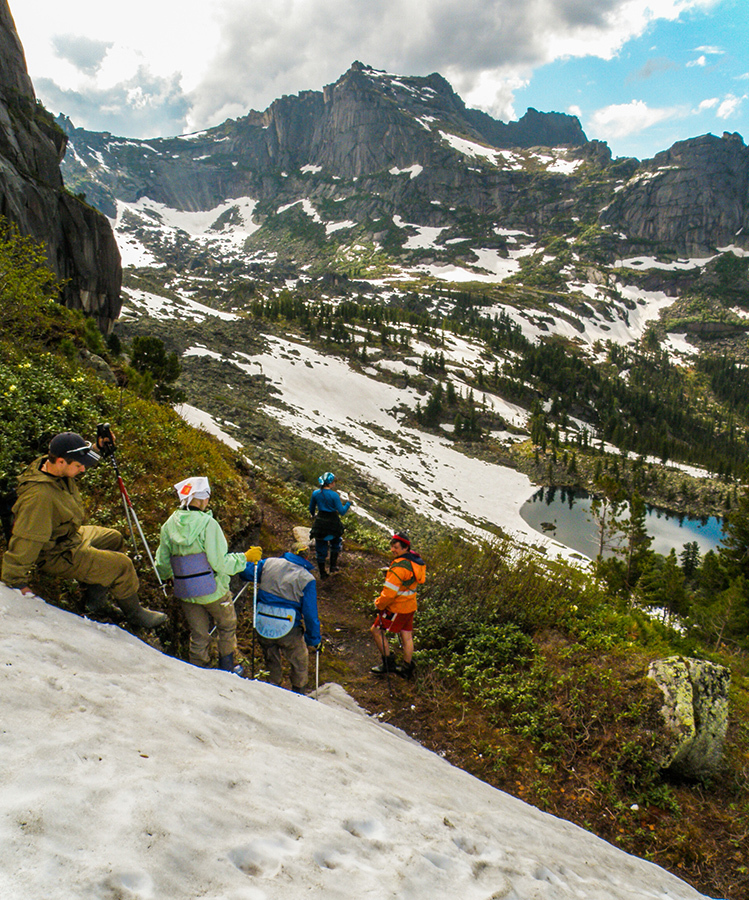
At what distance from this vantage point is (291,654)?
5.80 m

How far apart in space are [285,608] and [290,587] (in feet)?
0.88

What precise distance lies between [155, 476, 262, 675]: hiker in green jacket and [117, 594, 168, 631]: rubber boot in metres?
0.31

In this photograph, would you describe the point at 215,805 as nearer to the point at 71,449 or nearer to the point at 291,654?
the point at 71,449

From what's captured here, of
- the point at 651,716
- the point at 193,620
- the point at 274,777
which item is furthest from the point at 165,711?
the point at 651,716

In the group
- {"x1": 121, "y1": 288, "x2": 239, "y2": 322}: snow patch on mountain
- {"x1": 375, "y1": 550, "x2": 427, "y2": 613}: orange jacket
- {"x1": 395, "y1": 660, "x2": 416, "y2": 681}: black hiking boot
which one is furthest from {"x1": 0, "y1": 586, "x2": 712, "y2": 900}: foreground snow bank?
{"x1": 121, "y1": 288, "x2": 239, "y2": 322}: snow patch on mountain

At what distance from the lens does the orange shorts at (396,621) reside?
23.1ft

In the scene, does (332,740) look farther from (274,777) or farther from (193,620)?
(193,620)

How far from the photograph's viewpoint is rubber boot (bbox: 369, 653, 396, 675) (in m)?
7.23

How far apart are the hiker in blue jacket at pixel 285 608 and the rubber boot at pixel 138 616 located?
101cm

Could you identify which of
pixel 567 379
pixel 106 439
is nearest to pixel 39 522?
pixel 106 439

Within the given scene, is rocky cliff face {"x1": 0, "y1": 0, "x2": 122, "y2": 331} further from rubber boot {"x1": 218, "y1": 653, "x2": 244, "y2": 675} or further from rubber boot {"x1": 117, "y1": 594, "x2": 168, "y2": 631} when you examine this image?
rubber boot {"x1": 218, "y1": 653, "x2": 244, "y2": 675}

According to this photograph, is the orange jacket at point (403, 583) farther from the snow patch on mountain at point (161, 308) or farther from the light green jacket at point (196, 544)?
the snow patch on mountain at point (161, 308)

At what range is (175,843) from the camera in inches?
75.8

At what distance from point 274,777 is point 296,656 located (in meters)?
3.11
